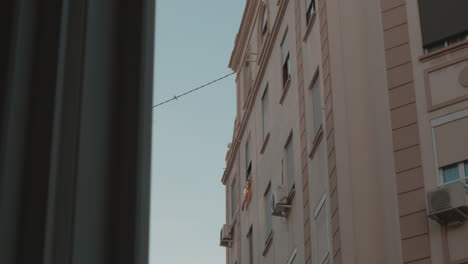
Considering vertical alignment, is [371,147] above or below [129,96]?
above

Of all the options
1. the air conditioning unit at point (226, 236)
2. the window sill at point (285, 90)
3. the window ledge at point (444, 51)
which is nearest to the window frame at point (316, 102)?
the window sill at point (285, 90)

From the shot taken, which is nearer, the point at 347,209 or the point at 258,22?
the point at 347,209

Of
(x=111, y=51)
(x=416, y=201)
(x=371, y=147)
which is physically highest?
(x=371, y=147)

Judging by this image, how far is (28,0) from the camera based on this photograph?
84.8 inches

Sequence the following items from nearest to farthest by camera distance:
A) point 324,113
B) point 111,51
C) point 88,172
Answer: point 88,172 → point 111,51 → point 324,113

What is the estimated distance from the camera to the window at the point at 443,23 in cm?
1520

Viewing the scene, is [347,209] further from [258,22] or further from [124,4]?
[124,4]

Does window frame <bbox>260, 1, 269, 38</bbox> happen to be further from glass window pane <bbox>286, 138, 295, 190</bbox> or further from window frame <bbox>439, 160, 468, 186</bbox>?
window frame <bbox>439, 160, 468, 186</bbox>

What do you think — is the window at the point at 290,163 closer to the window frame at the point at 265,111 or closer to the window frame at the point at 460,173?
the window frame at the point at 265,111

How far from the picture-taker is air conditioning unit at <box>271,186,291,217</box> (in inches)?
772

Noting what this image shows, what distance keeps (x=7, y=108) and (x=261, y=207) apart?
21.1 m

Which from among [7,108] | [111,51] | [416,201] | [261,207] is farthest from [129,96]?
[261,207]

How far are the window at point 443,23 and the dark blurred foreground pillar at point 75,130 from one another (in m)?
13.5

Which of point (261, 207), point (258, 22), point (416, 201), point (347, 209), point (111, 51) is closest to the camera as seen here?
point (111, 51)
